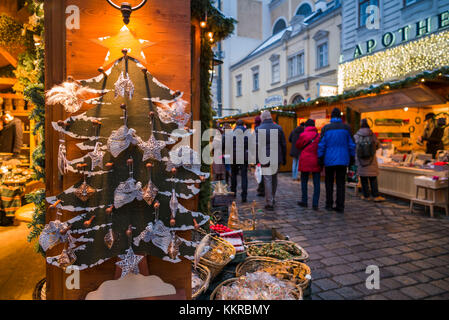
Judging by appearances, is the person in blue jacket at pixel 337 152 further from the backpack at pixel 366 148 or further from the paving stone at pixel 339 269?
the paving stone at pixel 339 269

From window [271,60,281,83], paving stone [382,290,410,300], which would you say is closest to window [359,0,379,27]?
window [271,60,281,83]

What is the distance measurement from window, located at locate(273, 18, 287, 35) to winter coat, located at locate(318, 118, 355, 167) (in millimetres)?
24413

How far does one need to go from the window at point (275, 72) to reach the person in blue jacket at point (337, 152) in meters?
18.3

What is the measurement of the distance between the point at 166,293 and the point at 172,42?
1869 millimetres

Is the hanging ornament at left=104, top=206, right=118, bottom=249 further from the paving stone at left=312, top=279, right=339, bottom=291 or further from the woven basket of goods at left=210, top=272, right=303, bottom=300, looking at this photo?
the paving stone at left=312, top=279, right=339, bottom=291

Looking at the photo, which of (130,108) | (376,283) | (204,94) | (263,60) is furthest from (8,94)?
(263,60)

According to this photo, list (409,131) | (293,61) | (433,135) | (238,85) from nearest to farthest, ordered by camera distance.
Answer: (433,135) < (409,131) < (293,61) < (238,85)

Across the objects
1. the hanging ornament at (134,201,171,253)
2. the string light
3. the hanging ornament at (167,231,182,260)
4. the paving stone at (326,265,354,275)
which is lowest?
the paving stone at (326,265,354,275)

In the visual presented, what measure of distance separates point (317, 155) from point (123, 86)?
4.96 m

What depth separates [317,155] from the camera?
589 centimetres

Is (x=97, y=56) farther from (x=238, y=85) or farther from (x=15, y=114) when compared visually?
(x=238, y=85)

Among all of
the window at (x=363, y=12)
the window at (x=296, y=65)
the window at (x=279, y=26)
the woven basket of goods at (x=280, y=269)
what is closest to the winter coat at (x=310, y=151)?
the woven basket of goods at (x=280, y=269)

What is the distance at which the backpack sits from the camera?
6453 mm

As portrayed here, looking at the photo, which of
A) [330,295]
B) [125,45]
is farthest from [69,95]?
[330,295]
